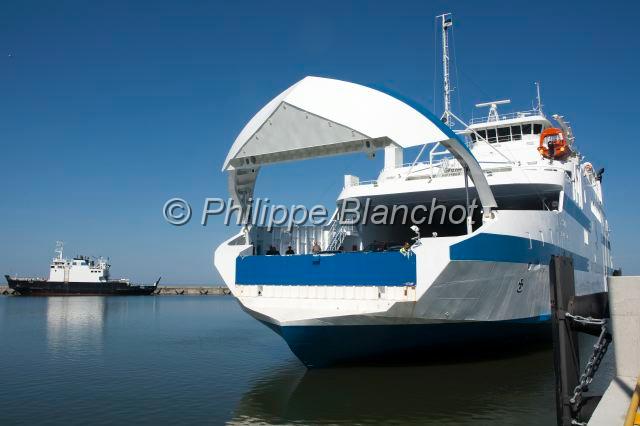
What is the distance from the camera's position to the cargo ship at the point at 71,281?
6662cm

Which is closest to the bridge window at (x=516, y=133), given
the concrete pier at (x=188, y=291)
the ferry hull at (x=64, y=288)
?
the ferry hull at (x=64, y=288)

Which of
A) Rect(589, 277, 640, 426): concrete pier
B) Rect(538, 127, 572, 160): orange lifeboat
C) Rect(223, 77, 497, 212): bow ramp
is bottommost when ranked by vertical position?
Rect(589, 277, 640, 426): concrete pier

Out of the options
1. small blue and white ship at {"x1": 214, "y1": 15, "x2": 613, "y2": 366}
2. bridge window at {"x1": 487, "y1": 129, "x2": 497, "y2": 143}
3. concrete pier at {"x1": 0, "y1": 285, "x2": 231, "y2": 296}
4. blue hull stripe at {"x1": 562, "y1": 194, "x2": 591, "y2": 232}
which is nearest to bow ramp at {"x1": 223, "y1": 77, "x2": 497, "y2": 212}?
small blue and white ship at {"x1": 214, "y1": 15, "x2": 613, "y2": 366}

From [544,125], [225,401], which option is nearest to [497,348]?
[225,401]

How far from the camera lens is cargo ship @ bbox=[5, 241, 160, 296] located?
66625 mm

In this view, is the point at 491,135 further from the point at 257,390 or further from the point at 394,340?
the point at 257,390

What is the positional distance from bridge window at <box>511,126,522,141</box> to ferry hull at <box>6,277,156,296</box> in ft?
204

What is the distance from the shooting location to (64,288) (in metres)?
66.6

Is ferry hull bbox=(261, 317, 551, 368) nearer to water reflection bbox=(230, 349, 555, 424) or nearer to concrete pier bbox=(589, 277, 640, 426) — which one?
water reflection bbox=(230, 349, 555, 424)

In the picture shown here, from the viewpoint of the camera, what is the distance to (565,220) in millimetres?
14305

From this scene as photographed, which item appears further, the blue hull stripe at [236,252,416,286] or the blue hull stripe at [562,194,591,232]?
the blue hull stripe at [562,194,591,232]

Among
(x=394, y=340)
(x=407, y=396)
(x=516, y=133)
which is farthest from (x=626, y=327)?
(x=516, y=133)

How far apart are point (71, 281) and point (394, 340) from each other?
67436mm

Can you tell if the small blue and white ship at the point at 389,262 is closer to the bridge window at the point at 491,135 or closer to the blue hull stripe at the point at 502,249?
the blue hull stripe at the point at 502,249
